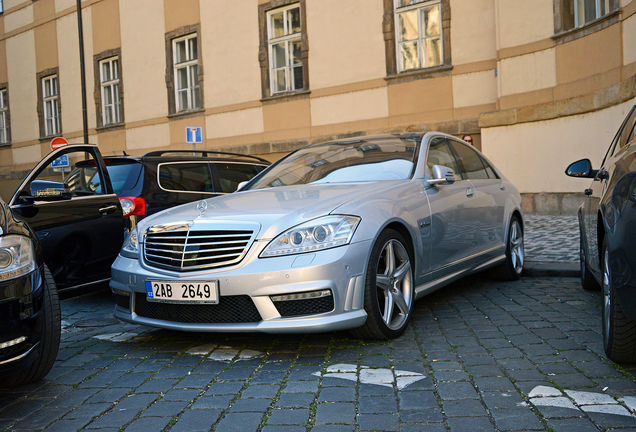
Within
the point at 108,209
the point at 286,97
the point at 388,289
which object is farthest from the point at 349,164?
the point at 286,97

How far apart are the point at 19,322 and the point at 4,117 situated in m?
27.5

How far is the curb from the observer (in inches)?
253

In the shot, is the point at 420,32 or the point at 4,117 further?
the point at 4,117

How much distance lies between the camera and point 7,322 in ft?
9.71

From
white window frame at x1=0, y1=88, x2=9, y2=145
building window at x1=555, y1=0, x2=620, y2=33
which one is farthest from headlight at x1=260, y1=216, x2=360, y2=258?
white window frame at x1=0, y1=88, x2=9, y2=145

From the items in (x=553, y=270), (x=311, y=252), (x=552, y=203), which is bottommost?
(x=553, y=270)

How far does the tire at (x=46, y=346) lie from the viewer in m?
3.33

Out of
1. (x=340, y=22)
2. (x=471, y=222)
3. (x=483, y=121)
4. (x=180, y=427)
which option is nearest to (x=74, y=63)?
(x=340, y=22)

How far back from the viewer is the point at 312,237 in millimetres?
3732

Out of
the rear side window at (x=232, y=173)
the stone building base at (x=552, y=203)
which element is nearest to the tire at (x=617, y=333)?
the rear side window at (x=232, y=173)

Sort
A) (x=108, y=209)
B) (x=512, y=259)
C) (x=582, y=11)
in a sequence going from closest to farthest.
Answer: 1. (x=108, y=209)
2. (x=512, y=259)
3. (x=582, y=11)

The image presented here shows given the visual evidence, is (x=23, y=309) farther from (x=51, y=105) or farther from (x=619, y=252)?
(x=51, y=105)

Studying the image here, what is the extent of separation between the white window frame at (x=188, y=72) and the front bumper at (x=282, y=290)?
16.4 m

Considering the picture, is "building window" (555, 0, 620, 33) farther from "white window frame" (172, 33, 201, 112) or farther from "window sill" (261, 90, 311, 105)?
"white window frame" (172, 33, 201, 112)
